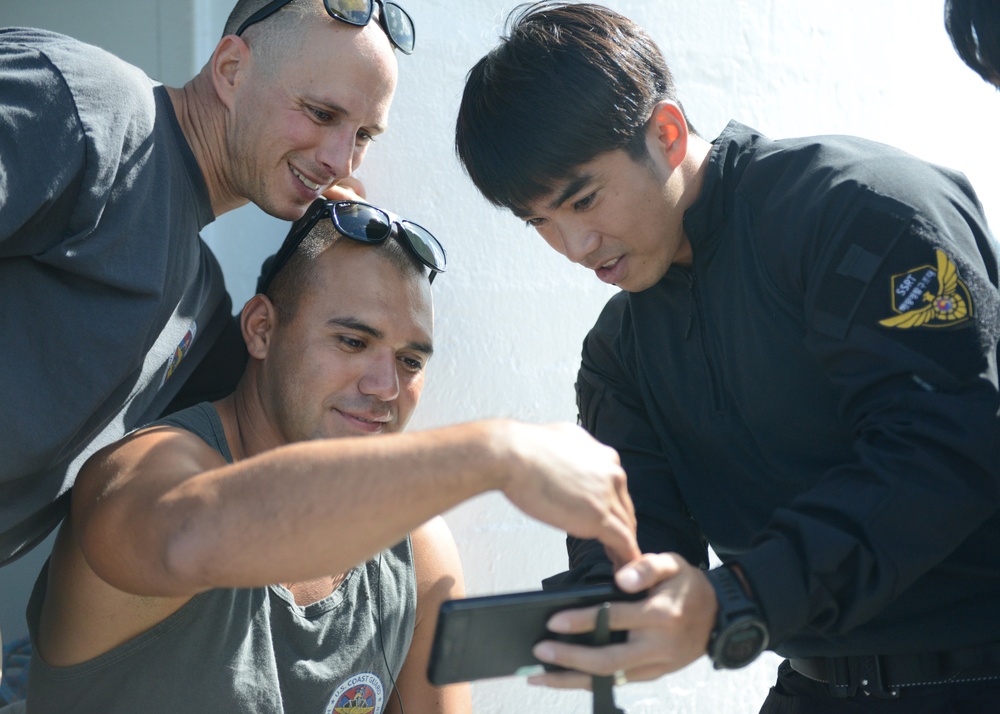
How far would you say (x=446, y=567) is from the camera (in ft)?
8.37

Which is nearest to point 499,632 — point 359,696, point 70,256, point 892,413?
point 892,413

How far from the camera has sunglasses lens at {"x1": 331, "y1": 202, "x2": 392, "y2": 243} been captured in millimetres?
2521

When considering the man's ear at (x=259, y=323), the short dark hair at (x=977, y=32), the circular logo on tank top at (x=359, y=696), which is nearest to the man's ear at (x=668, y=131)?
the short dark hair at (x=977, y=32)

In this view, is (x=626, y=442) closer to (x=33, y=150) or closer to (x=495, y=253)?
(x=495, y=253)

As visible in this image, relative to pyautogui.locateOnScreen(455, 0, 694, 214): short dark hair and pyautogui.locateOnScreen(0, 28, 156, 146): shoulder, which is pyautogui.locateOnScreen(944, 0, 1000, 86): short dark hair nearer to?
pyautogui.locateOnScreen(455, 0, 694, 214): short dark hair

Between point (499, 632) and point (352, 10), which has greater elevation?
point (352, 10)

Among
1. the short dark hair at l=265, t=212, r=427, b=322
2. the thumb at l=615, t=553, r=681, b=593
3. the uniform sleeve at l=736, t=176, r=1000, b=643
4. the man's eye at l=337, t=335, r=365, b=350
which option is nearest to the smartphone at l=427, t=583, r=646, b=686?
the thumb at l=615, t=553, r=681, b=593

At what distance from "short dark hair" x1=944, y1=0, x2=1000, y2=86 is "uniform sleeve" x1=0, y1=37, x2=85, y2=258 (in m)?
1.56

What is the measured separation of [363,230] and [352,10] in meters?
0.51

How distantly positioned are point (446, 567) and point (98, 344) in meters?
1.01

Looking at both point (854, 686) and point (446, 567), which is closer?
point (854, 686)

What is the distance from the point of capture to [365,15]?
2.43m

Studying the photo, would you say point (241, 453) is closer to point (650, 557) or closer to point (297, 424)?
point (297, 424)

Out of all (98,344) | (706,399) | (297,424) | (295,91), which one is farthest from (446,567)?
(295,91)
